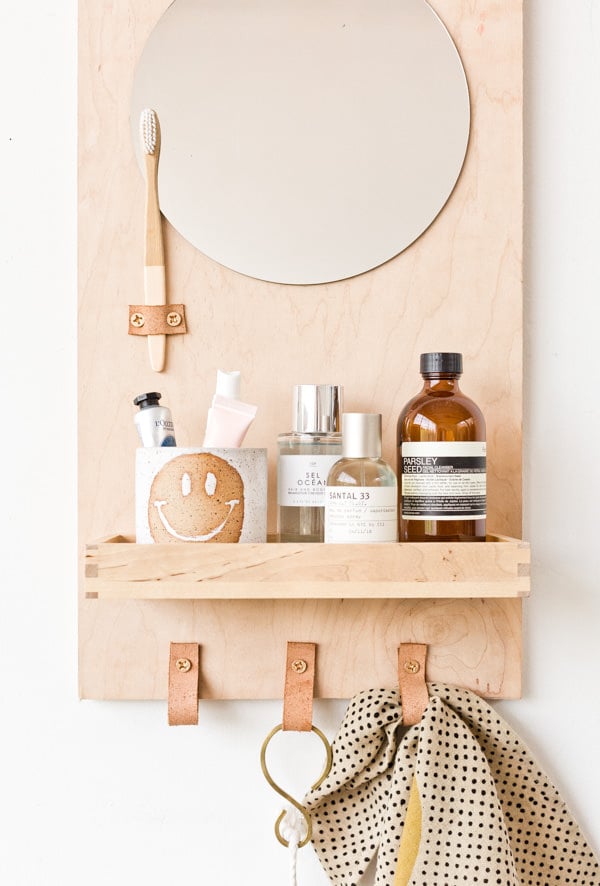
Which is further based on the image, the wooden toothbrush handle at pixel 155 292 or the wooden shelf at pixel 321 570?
the wooden toothbrush handle at pixel 155 292

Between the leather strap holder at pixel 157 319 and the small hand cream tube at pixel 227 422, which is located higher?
the leather strap holder at pixel 157 319

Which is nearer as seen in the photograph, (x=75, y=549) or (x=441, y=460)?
(x=441, y=460)

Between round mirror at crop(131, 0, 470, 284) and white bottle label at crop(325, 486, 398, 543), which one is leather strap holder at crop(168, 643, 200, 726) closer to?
white bottle label at crop(325, 486, 398, 543)

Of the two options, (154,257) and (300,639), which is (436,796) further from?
(154,257)

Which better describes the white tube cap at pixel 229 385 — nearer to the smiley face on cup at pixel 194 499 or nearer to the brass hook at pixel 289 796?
the smiley face on cup at pixel 194 499

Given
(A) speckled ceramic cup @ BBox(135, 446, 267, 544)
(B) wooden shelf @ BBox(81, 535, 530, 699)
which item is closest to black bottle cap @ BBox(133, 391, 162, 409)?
(A) speckled ceramic cup @ BBox(135, 446, 267, 544)

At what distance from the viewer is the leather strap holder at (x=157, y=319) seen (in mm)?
606

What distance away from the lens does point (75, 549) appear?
624mm

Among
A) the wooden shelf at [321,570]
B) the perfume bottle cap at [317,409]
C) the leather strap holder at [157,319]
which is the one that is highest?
the leather strap holder at [157,319]

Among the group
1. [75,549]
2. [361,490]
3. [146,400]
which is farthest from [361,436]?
[75,549]

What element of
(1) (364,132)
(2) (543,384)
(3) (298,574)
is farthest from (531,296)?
(3) (298,574)

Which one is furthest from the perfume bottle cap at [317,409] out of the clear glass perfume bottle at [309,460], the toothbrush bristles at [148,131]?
the toothbrush bristles at [148,131]

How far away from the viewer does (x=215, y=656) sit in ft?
1.99

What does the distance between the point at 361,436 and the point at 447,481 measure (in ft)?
0.20
